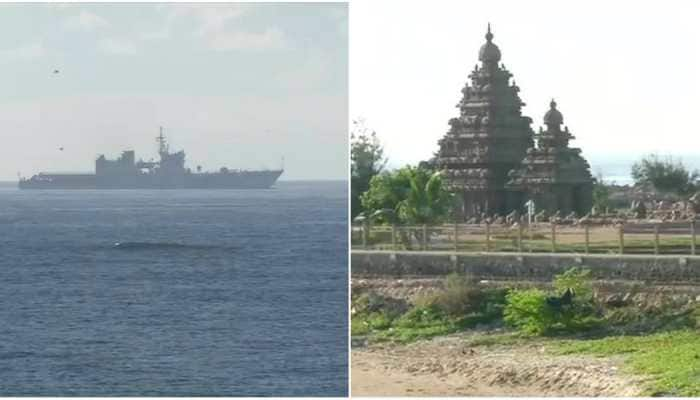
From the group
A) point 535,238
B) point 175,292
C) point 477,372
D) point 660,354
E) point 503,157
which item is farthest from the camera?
point 175,292

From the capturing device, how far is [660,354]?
16234 millimetres

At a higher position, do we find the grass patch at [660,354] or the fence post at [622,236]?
the fence post at [622,236]

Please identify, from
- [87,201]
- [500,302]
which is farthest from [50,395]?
[87,201]

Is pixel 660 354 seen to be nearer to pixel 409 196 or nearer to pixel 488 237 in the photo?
pixel 488 237

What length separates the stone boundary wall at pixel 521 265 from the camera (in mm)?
17656

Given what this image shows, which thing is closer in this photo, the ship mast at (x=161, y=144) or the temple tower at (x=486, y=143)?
the temple tower at (x=486, y=143)

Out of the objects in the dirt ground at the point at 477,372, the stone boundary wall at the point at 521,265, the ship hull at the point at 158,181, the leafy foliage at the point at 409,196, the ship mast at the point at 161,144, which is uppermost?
the ship mast at the point at 161,144

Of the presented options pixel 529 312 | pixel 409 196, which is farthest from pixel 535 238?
pixel 409 196

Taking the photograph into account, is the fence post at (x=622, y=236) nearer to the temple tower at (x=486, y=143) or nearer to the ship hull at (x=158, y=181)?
the temple tower at (x=486, y=143)

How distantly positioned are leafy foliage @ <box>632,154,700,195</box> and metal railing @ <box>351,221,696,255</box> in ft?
1.32

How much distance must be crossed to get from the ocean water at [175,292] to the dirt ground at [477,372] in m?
2.17

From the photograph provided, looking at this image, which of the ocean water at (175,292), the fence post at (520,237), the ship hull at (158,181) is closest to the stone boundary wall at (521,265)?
the fence post at (520,237)

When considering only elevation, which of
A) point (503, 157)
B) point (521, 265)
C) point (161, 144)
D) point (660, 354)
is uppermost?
point (161, 144)

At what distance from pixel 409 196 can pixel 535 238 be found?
1.44 meters
